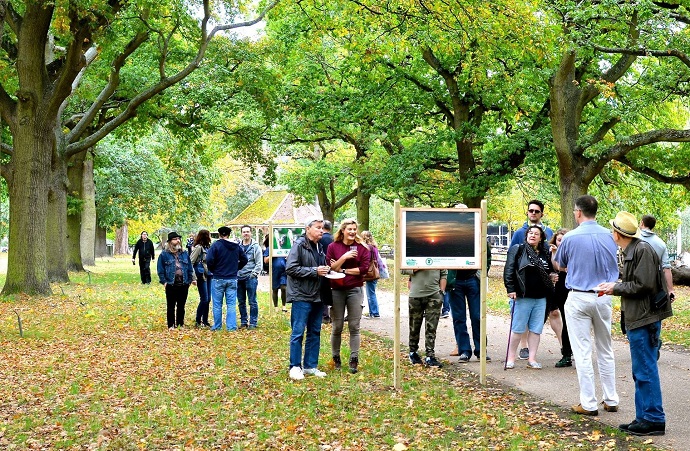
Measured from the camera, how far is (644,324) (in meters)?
6.90

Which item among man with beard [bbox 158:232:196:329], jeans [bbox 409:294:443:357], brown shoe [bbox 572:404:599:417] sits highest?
man with beard [bbox 158:232:196:329]

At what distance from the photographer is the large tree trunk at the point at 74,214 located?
105 ft

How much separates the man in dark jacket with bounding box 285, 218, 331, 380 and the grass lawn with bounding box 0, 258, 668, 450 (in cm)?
31

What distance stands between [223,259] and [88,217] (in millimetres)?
24671

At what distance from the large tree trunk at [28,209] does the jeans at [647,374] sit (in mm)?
15420

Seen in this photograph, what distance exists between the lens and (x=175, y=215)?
187 feet

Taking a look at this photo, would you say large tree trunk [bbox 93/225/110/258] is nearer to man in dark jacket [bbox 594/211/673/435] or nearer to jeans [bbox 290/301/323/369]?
jeans [bbox 290/301/323/369]

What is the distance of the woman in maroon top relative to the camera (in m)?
9.95

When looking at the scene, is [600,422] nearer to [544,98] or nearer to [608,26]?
[608,26]

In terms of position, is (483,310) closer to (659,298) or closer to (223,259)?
(659,298)

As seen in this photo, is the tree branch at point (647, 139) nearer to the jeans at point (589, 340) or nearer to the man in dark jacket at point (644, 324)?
the jeans at point (589, 340)

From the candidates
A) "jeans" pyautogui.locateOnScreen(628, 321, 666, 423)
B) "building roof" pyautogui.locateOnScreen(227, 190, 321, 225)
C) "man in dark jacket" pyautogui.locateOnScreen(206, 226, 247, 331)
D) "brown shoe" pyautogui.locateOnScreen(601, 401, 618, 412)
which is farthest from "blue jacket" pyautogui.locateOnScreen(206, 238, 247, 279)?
"building roof" pyautogui.locateOnScreen(227, 190, 321, 225)

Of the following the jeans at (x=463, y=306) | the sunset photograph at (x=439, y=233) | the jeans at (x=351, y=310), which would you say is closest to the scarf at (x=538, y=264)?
the sunset photograph at (x=439, y=233)

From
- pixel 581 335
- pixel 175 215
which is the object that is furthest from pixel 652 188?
pixel 175 215
